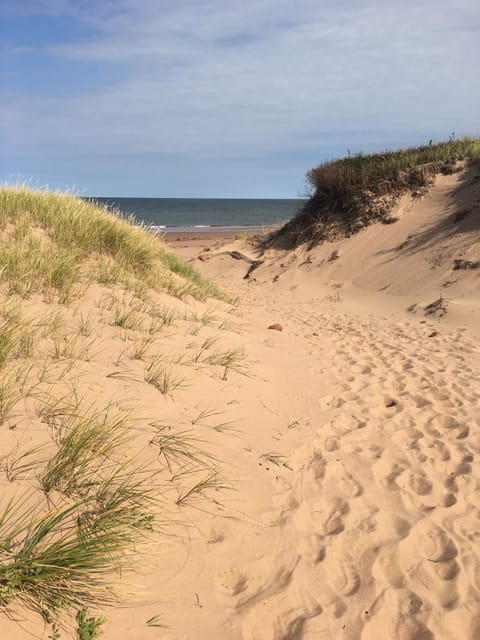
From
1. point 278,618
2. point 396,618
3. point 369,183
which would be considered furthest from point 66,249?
point 369,183

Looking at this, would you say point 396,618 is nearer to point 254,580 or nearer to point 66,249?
point 254,580

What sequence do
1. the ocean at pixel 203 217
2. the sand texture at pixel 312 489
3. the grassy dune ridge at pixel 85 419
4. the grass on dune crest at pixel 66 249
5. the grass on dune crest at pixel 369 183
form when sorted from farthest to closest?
the ocean at pixel 203 217 < the grass on dune crest at pixel 369 183 < the grass on dune crest at pixel 66 249 < the sand texture at pixel 312 489 < the grassy dune ridge at pixel 85 419

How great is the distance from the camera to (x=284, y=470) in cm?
333

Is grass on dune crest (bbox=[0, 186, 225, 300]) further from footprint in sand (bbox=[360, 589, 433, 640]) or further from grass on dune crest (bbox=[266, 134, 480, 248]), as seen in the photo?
grass on dune crest (bbox=[266, 134, 480, 248])

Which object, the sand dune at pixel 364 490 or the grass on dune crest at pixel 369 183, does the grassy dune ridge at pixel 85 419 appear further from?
the grass on dune crest at pixel 369 183

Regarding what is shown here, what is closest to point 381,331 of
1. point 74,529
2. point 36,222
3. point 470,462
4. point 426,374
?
point 426,374

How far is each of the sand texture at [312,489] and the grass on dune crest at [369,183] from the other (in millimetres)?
7494

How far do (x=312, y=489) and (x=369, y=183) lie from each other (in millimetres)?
13014

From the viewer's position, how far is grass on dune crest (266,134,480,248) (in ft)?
46.0

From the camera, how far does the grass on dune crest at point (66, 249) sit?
16.5 feet

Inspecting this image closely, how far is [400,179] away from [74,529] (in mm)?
14168

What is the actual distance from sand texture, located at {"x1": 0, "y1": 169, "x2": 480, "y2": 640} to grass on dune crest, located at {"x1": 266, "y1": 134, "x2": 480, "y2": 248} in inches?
295

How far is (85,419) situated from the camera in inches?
117

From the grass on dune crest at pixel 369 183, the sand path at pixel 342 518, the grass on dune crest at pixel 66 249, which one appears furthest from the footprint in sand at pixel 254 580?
the grass on dune crest at pixel 369 183
